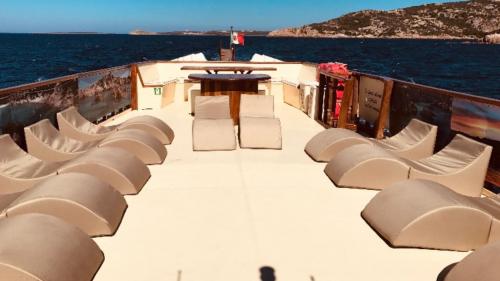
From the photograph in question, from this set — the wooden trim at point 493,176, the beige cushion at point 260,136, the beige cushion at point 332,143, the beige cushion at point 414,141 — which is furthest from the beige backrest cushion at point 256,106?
the wooden trim at point 493,176

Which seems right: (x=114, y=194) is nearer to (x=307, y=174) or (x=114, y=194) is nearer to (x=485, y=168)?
(x=307, y=174)

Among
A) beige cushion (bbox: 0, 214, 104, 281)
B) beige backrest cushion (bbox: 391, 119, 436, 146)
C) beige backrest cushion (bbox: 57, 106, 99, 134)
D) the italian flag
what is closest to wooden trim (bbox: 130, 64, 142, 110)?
beige backrest cushion (bbox: 57, 106, 99, 134)

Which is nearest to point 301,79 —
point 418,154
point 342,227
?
point 418,154

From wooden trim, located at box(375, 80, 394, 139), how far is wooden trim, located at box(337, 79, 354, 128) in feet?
3.21

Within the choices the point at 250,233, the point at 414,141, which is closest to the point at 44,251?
the point at 250,233

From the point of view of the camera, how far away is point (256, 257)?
4242 millimetres

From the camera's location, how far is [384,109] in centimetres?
862

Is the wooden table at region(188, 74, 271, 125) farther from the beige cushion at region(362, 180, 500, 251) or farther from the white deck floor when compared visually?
the beige cushion at region(362, 180, 500, 251)

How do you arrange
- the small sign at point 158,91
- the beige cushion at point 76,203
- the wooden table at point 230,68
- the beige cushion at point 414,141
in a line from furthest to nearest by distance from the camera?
the wooden table at point 230,68 → the small sign at point 158,91 → the beige cushion at point 414,141 → the beige cushion at point 76,203

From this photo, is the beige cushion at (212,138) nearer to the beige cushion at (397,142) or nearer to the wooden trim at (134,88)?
the beige cushion at (397,142)

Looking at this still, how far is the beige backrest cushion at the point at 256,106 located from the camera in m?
9.84

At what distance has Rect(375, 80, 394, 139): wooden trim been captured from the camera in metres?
8.45

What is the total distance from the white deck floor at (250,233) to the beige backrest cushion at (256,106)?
2.85 meters

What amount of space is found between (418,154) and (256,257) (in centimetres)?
395
